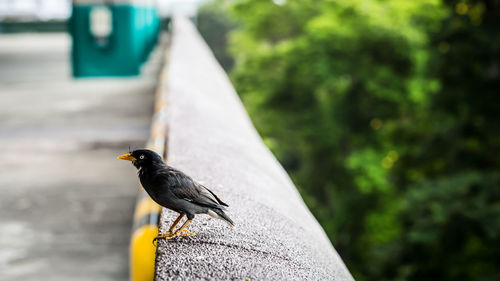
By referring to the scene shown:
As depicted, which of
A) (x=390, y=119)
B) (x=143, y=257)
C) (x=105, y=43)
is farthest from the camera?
(x=390, y=119)

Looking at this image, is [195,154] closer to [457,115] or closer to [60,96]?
[60,96]

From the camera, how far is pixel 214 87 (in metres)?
5.85

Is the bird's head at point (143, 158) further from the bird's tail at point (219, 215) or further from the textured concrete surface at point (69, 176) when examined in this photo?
the textured concrete surface at point (69, 176)

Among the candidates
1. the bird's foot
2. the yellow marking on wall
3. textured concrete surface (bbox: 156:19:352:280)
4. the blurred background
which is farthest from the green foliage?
the bird's foot

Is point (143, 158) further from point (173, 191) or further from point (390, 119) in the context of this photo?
point (390, 119)

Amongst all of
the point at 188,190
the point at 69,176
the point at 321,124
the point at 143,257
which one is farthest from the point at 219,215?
the point at 321,124

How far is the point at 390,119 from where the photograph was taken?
24.2m

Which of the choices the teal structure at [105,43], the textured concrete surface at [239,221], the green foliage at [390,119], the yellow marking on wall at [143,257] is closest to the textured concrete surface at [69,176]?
the teal structure at [105,43]

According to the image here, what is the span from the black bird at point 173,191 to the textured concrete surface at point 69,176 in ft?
5.79

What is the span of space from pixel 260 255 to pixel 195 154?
1.19 meters

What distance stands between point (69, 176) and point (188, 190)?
4133mm

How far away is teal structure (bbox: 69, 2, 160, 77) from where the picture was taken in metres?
10.4

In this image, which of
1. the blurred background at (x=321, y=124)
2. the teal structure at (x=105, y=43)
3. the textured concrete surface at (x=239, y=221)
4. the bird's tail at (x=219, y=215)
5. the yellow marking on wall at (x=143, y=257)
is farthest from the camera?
the teal structure at (x=105, y=43)

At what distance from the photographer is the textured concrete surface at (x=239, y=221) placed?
166 cm
